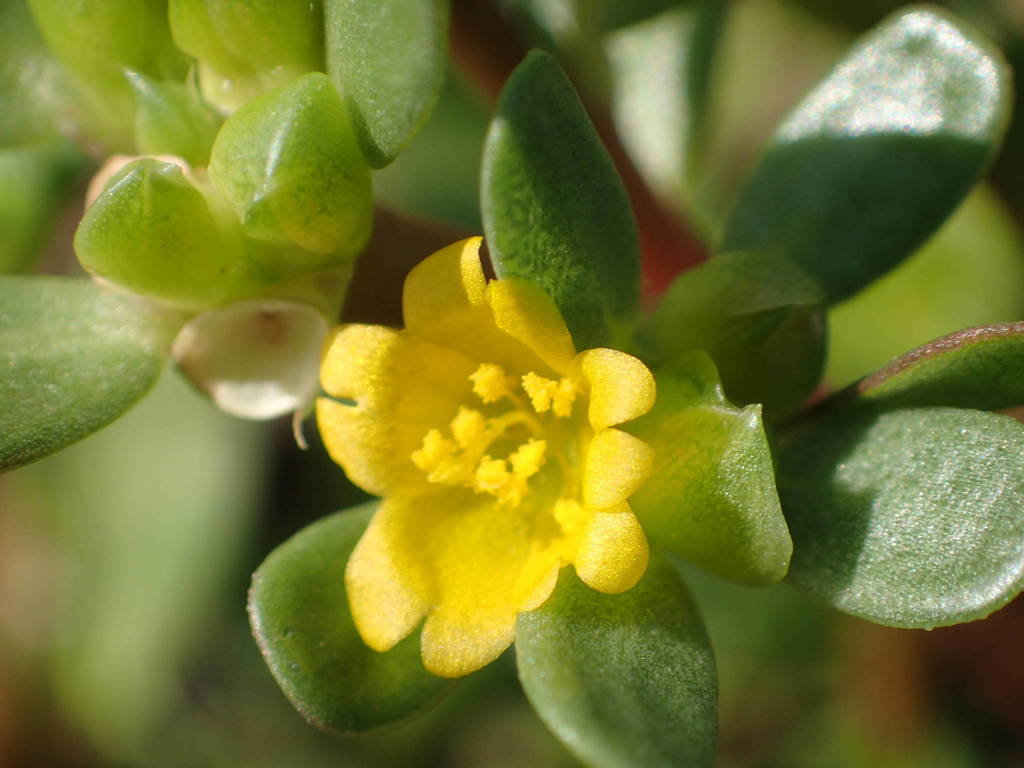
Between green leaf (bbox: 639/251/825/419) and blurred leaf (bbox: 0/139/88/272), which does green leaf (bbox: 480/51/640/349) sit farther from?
blurred leaf (bbox: 0/139/88/272)

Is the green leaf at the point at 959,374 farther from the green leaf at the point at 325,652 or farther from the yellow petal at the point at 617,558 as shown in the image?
the green leaf at the point at 325,652

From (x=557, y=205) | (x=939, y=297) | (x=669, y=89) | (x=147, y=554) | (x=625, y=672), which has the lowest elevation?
(x=147, y=554)

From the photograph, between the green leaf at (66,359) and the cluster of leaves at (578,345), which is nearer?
the cluster of leaves at (578,345)

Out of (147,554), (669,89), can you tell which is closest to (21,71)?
(669,89)

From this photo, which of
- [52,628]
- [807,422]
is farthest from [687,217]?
[52,628]

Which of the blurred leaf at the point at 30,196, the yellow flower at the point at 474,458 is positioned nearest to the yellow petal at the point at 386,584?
the yellow flower at the point at 474,458

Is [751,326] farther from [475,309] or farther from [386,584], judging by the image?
[386,584]
